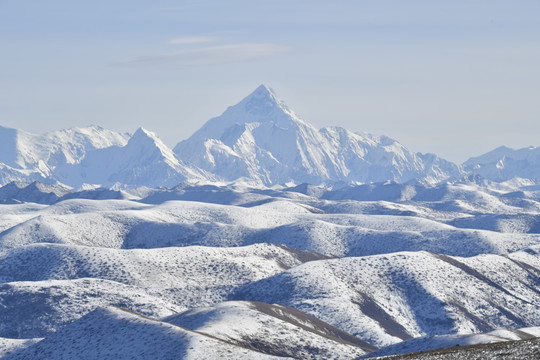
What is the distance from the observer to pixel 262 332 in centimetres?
11812

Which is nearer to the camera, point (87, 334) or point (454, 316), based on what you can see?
point (87, 334)

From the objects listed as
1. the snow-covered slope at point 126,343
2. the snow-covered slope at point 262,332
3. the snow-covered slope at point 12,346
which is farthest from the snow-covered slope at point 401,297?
the snow-covered slope at point 126,343

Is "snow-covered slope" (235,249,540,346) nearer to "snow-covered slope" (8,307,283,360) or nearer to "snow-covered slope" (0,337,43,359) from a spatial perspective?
"snow-covered slope" (0,337,43,359)

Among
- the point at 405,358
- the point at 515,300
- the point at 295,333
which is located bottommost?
the point at 515,300

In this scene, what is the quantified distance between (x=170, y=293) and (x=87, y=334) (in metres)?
73.1

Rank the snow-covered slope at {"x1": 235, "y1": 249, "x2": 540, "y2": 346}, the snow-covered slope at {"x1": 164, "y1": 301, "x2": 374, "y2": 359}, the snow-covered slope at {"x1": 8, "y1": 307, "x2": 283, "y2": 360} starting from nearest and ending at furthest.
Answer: the snow-covered slope at {"x1": 8, "y1": 307, "x2": 283, "y2": 360}
the snow-covered slope at {"x1": 164, "y1": 301, "x2": 374, "y2": 359}
the snow-covered slope at {"x1": 235, "y1": 249, "x2": 540, "y2": 346}

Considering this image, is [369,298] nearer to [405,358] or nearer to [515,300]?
[515,300]

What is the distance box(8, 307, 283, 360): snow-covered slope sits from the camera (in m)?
97.2

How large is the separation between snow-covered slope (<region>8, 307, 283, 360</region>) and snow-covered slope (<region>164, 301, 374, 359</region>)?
7958mm

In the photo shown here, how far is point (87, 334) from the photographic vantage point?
10925cm

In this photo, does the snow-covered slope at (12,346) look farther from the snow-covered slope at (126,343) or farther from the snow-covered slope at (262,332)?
the snow-covered slope at (262,332)

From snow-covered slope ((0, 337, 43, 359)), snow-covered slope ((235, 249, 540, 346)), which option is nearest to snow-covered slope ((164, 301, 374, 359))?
snow-covered slope ((0, 337, 43, 359))

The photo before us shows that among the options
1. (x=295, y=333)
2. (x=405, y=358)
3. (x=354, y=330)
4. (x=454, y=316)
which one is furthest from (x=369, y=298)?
(x=405, y=358)

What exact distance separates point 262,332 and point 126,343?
763 inches
